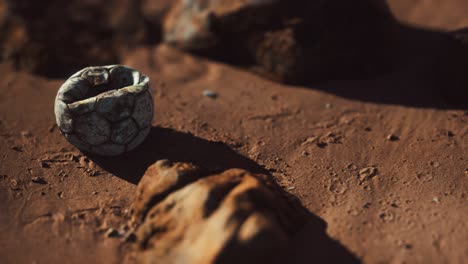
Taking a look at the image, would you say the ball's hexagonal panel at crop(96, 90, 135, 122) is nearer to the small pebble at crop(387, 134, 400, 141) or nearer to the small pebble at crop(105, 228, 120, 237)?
the small pebble at crop(105, 228, 120, 237)

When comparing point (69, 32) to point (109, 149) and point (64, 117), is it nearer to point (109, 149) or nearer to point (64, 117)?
point (64, 117)

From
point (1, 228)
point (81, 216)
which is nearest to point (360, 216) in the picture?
point (81, 216)

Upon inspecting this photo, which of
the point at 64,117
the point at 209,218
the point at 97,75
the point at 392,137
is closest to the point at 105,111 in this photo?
the point at 64,117

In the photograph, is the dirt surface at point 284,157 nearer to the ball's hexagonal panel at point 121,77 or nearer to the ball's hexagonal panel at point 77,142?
the ball's hexagonal panel at point 77,142

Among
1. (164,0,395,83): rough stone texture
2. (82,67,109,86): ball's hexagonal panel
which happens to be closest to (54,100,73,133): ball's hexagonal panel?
(82,67,109,86): ball's hexagonal panel

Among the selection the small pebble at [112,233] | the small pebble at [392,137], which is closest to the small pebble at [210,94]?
the small pebble at [392,137]

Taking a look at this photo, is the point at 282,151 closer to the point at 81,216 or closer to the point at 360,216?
the point at 360,216
